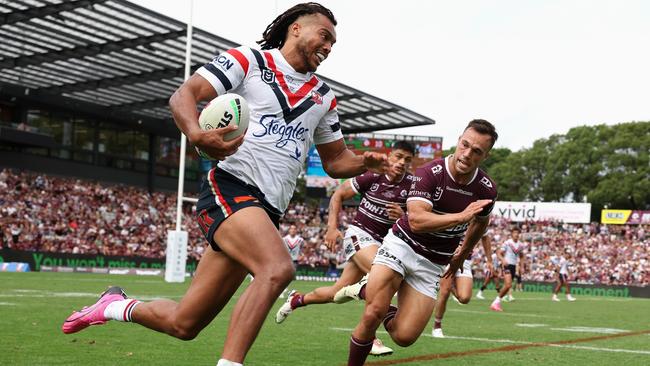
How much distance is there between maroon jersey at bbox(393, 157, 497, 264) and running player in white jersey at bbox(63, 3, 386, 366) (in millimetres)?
1325

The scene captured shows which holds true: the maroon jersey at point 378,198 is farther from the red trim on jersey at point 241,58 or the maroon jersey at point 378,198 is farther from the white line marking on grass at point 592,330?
the red trim on jersey at point 241,58

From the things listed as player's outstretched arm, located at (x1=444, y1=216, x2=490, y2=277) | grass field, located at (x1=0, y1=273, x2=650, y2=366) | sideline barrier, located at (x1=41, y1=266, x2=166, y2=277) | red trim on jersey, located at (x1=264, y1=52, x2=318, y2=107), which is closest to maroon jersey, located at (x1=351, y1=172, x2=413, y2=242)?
grass field, located at (x1=0, y1=273, x2=650, y2=366)

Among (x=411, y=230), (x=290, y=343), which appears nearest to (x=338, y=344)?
(x=290, y=343)

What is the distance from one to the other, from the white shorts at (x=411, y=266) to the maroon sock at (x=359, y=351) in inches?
32.9

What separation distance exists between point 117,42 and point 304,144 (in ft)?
97.5

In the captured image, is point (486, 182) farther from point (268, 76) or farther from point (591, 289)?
point (591, 289)

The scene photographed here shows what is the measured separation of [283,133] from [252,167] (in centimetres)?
31

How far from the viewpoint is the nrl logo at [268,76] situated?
5227 mm

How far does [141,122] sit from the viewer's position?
49469 mm

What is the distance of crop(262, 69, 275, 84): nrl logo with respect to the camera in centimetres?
523

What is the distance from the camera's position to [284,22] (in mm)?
5645

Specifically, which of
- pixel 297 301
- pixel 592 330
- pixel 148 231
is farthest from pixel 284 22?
pixel 148 231

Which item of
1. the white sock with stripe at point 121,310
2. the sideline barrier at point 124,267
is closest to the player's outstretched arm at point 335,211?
the white sock with stripe at point 121,310

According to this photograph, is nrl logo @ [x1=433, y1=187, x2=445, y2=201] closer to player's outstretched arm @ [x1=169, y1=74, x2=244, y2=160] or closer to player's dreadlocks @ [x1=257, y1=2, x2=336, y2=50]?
player's dreadlocks @ [x1=257, y1=2, x2=336, y2=50]
